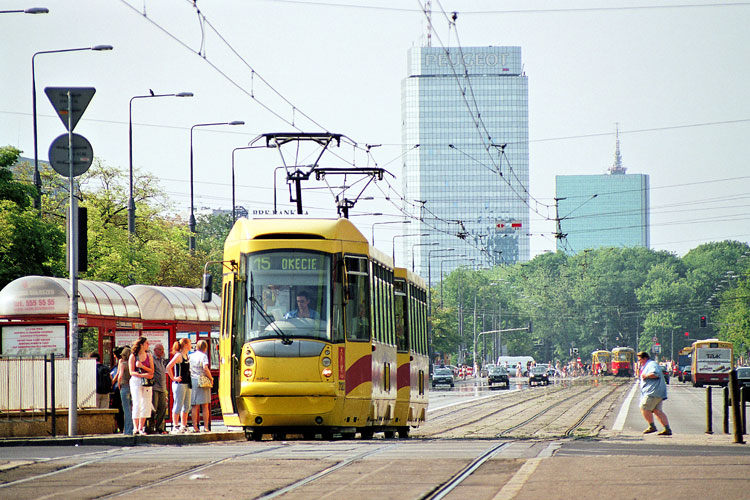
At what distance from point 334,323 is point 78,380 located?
14.8 ft

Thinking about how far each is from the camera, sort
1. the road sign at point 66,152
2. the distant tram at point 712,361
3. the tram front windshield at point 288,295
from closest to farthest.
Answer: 1. the tram front windshield at point 288,295
2. the road sign at point 66,152
3. the distant tram at point 712,361

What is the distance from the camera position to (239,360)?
1822 cm

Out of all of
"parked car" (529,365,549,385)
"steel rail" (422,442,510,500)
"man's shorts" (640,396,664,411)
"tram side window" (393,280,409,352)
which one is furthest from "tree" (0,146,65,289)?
"parked car" (529,365,549,385)

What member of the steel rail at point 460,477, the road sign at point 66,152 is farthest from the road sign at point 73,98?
the steel rail at point 460,477

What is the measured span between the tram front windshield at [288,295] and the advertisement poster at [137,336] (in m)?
8.45

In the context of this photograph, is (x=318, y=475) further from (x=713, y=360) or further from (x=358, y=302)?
(x=713, y=360)

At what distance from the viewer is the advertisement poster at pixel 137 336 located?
26.7 m

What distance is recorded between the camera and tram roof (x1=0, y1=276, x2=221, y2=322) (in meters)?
24.2

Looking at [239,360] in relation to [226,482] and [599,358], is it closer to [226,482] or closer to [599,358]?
[226,482]

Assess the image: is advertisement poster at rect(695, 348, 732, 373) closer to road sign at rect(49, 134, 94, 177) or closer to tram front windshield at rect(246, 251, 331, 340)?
tram front windshield at rect(246, 251, 331, 340)

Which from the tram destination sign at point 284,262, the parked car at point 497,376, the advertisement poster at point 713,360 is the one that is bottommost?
the parked car at point 497,376

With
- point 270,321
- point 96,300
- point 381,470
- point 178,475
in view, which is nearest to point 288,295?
point 270,321

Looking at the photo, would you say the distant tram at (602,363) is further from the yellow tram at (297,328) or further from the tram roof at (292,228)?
the tram roof at (292,228)

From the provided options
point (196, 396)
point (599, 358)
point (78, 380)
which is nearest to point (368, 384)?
point (196, 396)
